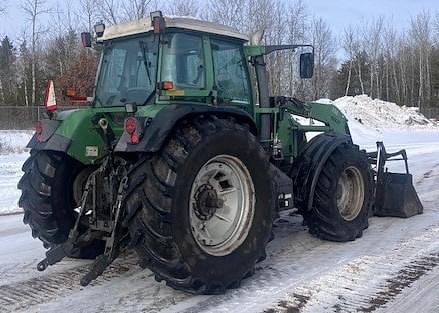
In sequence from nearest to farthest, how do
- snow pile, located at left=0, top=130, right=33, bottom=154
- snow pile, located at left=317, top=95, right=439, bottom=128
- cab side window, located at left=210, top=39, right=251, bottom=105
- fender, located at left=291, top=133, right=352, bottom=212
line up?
1. cab side window, located at left=210, top=39, right=251, bottom=105
2. fender, located at left=291, top=133, right=352, bottom=212
3. snow pile, located at left=0, top=130, right=33, bottom=154
4. snow pile, located at left=317, top=95, right=439, bottom=128

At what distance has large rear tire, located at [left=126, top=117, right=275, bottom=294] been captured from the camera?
14.7 ft

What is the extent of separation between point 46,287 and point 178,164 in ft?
5.70

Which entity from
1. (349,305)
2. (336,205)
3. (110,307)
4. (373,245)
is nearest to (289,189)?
(336,205)

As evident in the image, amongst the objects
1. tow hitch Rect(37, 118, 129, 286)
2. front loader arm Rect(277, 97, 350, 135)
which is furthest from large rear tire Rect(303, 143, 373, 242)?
tow hitch Rect(37, 118, 129, 286)

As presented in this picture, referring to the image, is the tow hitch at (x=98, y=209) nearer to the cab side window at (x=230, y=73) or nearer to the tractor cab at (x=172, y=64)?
the tractor cab at (x=172, y=64)

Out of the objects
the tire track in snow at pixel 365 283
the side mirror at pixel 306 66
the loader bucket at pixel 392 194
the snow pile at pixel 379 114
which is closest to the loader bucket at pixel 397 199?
the loader bucket at pixel 392 194

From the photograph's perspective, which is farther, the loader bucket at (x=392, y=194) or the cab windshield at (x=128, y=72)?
the loader bucket at (x=392, y=194)

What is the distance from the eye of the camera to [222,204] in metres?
5.20

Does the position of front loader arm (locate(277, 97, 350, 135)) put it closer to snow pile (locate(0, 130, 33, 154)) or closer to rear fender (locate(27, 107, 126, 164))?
rear fender (locate(27, 107, 126, 164))

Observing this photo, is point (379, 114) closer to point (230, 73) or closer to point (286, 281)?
point (230, 73)

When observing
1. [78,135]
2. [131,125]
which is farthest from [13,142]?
[131,125]

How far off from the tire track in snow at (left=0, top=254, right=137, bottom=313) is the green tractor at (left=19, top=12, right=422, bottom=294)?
227 millimetres

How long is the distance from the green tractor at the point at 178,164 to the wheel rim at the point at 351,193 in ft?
0.70

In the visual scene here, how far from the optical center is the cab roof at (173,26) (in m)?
5.30
